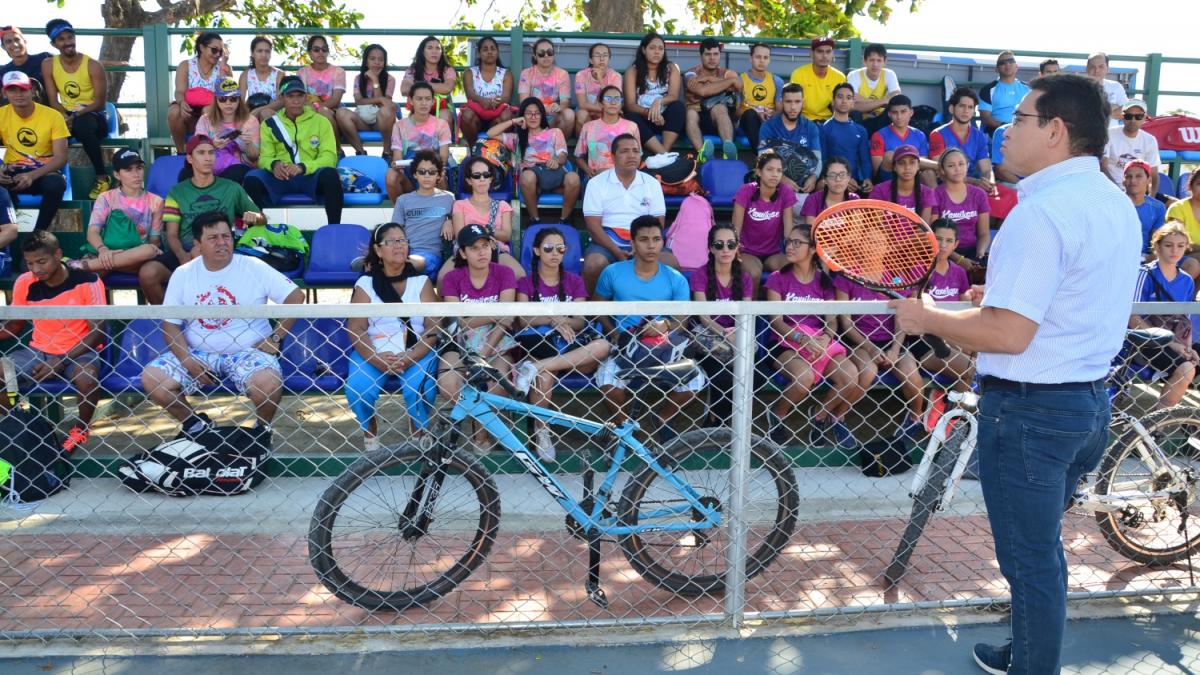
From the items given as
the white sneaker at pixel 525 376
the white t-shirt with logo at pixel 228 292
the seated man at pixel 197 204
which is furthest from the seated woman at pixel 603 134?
the white sneaker at pixel 525 376

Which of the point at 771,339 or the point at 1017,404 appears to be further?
the point at 771,339

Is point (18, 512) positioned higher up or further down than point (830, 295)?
further down

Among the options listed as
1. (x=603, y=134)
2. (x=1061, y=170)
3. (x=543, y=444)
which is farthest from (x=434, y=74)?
(x=1061, y=170)

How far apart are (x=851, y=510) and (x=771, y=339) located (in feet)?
4.30

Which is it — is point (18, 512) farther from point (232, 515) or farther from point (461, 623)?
point (461, 623)

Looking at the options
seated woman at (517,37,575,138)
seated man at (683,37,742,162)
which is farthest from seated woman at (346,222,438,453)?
seated man at (683,37,742,162)

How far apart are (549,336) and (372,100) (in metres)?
4.01

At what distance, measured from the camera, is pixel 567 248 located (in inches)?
285

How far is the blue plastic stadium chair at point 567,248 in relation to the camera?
7254 millimetres

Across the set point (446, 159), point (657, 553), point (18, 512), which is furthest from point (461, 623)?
point (446, 159)

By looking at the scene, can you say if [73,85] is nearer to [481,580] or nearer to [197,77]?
[197,77]

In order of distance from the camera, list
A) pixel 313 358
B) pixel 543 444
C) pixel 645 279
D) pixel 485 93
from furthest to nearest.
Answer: pixel 485 93 < pixel 645 279 < pixel 313 358 < pixel 543 444

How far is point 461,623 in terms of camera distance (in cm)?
394

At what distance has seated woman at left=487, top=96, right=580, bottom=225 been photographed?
8.05 meters
